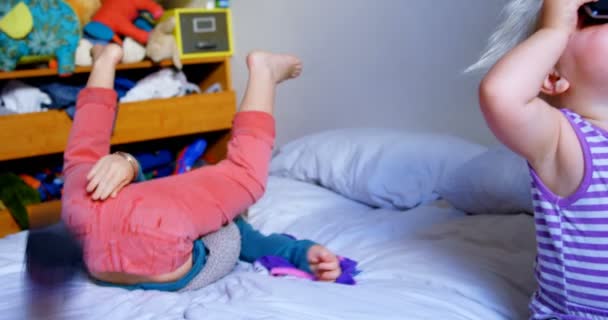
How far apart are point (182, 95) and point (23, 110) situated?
594 mm

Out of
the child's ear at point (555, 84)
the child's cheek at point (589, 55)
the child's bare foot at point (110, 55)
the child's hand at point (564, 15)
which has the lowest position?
the child's bare foot at point (110, 55)

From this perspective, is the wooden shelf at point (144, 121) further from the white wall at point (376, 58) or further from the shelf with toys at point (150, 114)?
the white wall at point (376, 58)

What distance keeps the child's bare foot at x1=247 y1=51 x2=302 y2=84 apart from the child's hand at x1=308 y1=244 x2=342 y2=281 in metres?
0.39

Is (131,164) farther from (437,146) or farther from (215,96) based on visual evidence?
(215,96)

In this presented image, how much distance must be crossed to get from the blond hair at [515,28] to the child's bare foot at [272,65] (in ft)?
1.80

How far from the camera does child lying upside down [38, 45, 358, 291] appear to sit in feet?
3.37

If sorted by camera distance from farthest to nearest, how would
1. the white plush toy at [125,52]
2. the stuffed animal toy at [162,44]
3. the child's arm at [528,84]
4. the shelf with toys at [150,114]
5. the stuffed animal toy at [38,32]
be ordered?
the stuffed animal toy at [162,44], the white plush toy at [125,52], the shelf with toys at [150,114], the stuffed animal toy at [38,32], the child's arm at [528,84]

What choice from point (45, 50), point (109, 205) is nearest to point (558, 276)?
point (109, 205)

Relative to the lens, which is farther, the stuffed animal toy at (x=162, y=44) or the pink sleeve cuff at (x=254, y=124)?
the stuffed animal toy at (x=162, y=44)


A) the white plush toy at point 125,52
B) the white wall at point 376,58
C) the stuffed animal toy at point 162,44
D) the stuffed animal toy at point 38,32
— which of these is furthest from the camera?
the stuffed animal toy at point 162,44

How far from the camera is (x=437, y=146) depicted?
1.54m

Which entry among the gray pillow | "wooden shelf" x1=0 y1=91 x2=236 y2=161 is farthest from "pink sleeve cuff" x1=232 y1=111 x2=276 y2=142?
"wooden shelf" x1=0 y1=91 x2=236 y2=161

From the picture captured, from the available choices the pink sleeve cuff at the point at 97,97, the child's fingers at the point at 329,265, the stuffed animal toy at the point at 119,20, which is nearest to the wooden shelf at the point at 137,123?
the stuffed animal toy at the point at 119,20

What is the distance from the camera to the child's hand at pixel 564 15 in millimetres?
692
